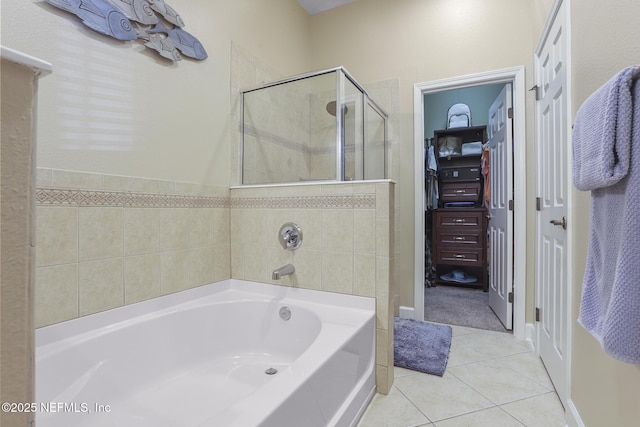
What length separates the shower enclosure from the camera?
6.55 ft

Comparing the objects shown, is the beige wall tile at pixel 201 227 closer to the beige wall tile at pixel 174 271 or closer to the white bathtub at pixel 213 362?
the beige wall tile at pixel 174 271

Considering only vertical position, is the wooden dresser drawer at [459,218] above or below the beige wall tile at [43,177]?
below

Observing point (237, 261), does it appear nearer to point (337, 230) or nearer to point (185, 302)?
point (185, 302)

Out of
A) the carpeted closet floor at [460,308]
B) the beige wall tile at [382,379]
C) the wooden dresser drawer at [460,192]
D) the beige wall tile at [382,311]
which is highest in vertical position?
the wooden dresser drawer at [460,192]

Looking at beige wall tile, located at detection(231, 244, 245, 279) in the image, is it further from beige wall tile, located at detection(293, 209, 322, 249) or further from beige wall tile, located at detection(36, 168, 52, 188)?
beige wall tile, located at detection(36, 168, 52, 188)

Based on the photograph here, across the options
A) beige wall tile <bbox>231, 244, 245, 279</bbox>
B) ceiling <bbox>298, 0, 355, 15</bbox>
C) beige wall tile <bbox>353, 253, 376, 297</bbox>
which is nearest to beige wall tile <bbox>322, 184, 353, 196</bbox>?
beige wall tile <bbox>353, 253, 376, 297</bbox>

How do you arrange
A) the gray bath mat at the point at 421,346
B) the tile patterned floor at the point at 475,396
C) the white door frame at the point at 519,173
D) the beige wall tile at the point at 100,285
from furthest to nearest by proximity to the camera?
the white door frame at the point at 519,173
the gray bath mat at the point at 421,346
the tile patterned floor at the point at 475,396
the beige wall tile at the point at 100,285

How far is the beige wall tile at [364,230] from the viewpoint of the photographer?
1.58 metres

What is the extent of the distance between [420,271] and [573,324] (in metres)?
1.26

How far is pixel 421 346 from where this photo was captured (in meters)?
2.05

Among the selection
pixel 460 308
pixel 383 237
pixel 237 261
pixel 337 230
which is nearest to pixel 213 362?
pixel 237 261

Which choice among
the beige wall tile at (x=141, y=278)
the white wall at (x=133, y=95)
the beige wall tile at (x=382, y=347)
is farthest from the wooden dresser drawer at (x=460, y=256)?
the beige wall tile at (x=141, y=278)

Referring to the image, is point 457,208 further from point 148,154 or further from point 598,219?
point 148,154

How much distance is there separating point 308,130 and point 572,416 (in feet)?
7.20
